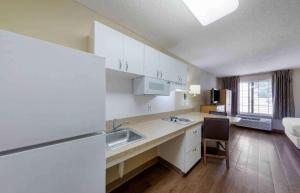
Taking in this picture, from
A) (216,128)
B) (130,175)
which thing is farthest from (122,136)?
(216,128)

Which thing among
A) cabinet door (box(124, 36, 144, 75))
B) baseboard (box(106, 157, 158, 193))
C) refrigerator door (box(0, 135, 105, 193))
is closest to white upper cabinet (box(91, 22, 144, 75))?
cabinet door (box(124, 36, 144, 75))

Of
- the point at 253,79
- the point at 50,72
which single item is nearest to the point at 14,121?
the point at 50,72

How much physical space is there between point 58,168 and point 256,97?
273 inches

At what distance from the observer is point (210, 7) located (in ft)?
3.95

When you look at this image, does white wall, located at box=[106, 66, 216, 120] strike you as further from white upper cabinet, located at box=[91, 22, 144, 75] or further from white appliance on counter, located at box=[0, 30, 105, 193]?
white appliance on counter, located at box=[0, 30, 105, 193]

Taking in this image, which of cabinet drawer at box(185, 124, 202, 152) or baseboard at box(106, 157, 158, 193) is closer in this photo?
baseboard at box(106, 157, 158, 193)

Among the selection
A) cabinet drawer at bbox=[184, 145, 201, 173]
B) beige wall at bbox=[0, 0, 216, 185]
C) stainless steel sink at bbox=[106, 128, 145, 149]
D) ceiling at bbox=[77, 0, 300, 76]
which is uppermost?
ceiling at bbox=[77, 0, 300, 76]

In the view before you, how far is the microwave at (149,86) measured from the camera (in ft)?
6.02

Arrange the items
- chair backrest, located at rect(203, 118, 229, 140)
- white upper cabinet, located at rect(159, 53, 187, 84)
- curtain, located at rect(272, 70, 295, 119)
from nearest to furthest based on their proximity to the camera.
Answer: white upper cabinet, located at rect(159, 53, 187, 84) < chair backrest, located at rect(203, 118, 229, 140) < curtain, located at rect(272, 70, 295, 119)

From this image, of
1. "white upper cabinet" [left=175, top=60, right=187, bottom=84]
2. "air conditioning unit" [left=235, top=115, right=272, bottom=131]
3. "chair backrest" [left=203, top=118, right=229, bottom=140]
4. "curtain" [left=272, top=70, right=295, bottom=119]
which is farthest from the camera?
"air conditioning unit" [left=235, top=115, right=272, bottom=131]

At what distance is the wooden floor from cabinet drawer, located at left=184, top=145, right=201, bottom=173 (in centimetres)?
10

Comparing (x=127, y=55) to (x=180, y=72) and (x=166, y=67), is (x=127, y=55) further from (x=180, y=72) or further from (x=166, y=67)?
(x=180, y=72)

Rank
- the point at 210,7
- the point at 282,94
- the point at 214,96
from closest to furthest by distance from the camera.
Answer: the point at 210,7 < the point at 282,94 < the point at 214,96

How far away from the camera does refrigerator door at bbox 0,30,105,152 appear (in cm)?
59
